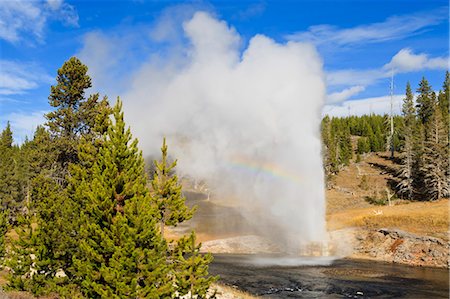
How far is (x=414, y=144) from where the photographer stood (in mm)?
82562

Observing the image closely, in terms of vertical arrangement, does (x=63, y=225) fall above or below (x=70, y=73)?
below

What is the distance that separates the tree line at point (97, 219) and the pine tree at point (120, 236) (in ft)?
0.14

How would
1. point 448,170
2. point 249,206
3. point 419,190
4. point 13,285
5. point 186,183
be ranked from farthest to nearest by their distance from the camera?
point 186,183 → point 249,206 → point 419,190 → point 448,170 → point 13,285

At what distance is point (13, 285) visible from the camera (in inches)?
819

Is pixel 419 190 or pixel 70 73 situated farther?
pixel 419 190

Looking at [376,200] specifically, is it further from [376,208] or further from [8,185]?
[8,185]

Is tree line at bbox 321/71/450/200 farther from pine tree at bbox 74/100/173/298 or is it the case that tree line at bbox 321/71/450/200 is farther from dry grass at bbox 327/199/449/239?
pine tree at bbox 74/100/173/298

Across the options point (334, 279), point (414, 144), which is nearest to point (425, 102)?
point (414, 144)

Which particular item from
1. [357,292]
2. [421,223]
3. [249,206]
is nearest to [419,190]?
[421,223]

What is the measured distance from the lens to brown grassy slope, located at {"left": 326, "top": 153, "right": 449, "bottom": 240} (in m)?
53.9

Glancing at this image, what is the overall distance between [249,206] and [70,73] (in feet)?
227

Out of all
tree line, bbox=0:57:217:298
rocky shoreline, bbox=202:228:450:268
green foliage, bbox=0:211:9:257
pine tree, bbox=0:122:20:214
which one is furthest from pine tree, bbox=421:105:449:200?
pine tree, bbox=0:122:20:214

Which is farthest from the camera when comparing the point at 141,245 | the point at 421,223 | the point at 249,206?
the point at 249,206

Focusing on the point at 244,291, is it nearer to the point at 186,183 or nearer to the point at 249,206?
the point at 249,206
